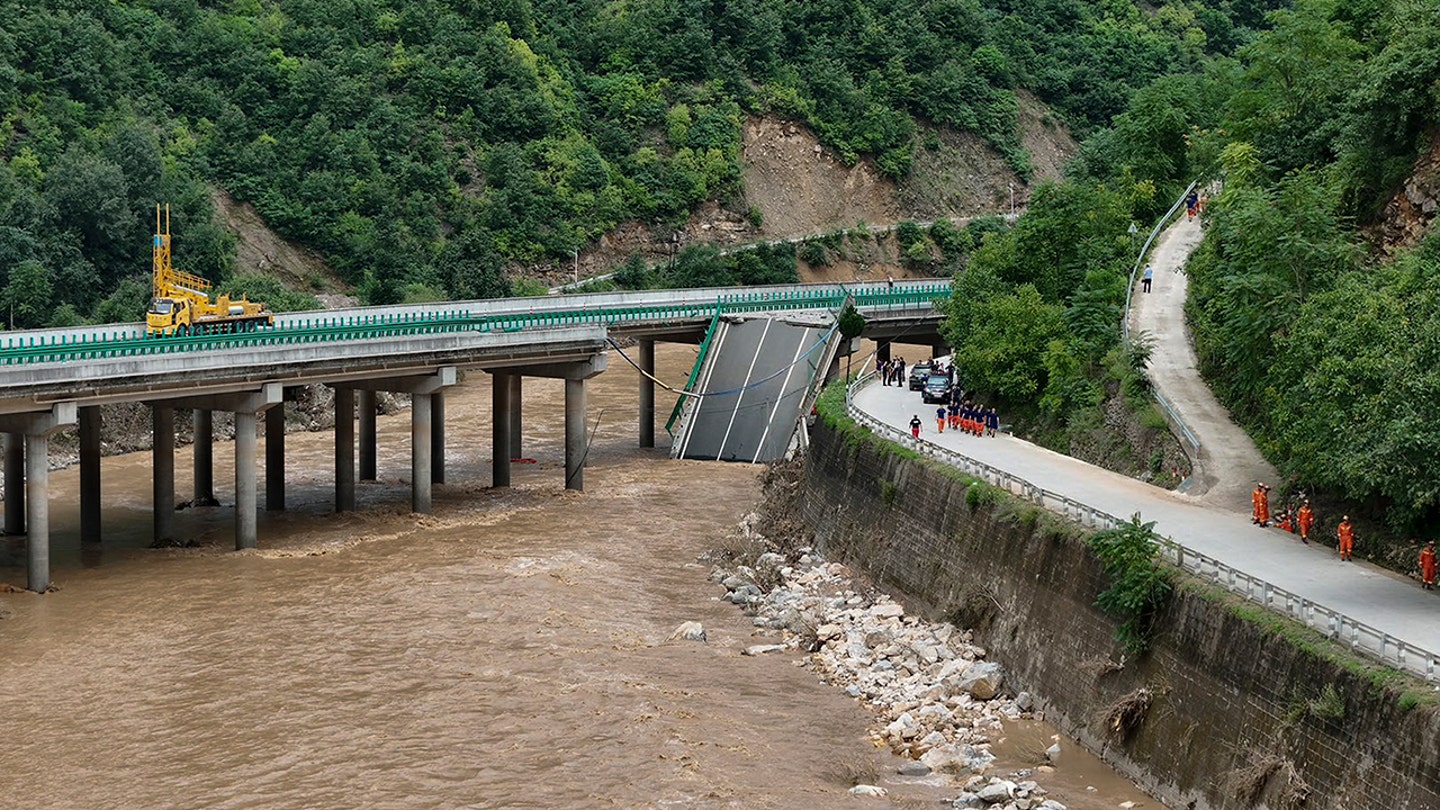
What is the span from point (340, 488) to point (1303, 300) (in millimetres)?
35274

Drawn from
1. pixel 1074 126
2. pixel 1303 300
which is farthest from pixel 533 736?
pixel 1074 126

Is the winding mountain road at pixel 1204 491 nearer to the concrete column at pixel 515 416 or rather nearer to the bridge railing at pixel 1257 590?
the bridge railing at pixel 1257 590

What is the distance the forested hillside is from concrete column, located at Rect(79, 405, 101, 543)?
36642 mm

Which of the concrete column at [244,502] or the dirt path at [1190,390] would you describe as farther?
the concrete column at [244,502]

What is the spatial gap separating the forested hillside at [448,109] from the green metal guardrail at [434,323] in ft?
93.6

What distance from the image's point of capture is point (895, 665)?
40.3 meters

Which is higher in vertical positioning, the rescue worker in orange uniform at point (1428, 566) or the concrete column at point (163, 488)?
the rescue worker in orange uniform at point (1428, 566)

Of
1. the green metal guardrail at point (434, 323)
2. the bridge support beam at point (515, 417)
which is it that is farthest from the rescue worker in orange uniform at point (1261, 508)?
the bridge support beam at point (515, 417)

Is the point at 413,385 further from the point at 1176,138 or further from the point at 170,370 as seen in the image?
the point at 1176,138

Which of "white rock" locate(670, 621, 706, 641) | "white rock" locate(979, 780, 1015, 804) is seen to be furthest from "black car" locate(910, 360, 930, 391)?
"white rock" locate(979, 780, 1015, 804)

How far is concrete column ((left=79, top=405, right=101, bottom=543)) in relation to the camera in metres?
56.3

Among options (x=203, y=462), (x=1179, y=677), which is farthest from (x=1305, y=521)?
(x=203, y=462)

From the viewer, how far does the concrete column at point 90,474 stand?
56312mm

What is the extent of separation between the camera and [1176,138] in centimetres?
7788
